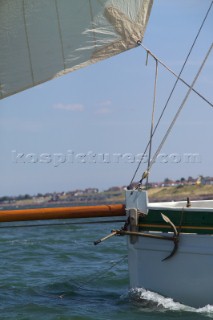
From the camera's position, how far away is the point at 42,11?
1209cm

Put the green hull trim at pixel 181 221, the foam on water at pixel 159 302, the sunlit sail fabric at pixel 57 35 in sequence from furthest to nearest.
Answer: the sunlit sail fabric at pixel 57 35
the foam on water at pixel 159 302
the green hull trim at pixel 181 221

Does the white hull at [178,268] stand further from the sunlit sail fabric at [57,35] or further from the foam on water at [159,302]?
the sunlit sail fabric at [57,35]

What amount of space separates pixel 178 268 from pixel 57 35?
3935mm

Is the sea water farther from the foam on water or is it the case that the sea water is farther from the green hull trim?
the green hull trim

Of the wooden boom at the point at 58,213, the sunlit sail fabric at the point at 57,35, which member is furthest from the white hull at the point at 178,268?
the sunlit sail fabric at the point at 57,35

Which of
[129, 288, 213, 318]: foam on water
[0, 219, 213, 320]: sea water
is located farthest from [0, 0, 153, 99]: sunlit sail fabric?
[129, 288, 213, 318]: foam on water

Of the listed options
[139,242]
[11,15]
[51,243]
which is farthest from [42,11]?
[51,243]

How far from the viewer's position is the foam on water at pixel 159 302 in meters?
11.5

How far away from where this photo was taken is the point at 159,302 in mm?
11805

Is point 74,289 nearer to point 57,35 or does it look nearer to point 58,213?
point 58,213

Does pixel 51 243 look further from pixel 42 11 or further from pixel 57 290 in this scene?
pixel 42 11

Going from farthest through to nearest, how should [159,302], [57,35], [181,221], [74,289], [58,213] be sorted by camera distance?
[74,289]
[57,35]
[58,213]
[159,302]
[181,221]

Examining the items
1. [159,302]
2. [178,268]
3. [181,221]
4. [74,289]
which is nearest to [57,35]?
[181,221]

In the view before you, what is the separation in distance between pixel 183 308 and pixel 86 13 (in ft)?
15.3
